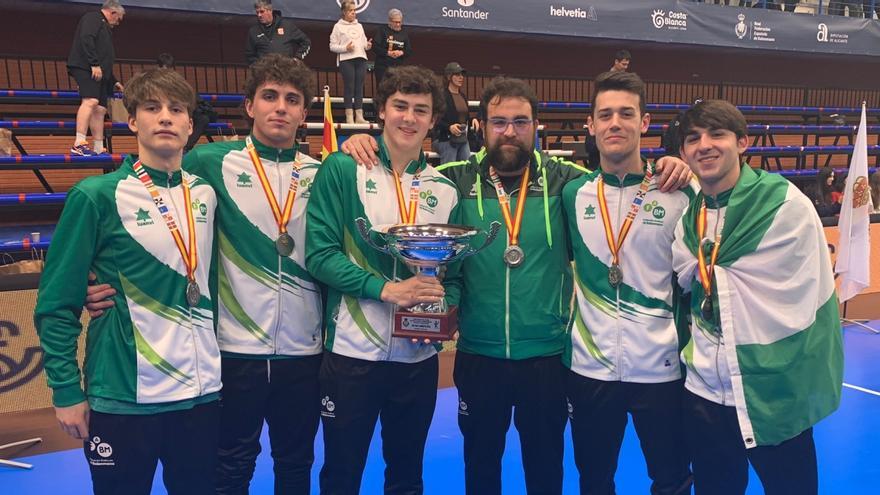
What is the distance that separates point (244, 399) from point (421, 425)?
737mm

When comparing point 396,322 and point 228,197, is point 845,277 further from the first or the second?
point 228,197

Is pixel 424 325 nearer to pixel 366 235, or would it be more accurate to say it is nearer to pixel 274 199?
pixel 366 235

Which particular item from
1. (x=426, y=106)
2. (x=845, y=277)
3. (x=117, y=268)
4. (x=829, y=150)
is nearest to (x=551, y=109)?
(x=829, y=150)

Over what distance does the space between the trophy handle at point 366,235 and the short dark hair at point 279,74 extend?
0.64 metres

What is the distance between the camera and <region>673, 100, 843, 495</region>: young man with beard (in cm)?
225

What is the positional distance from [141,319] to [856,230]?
6675mm

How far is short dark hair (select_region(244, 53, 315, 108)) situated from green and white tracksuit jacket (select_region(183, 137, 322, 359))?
0.27m

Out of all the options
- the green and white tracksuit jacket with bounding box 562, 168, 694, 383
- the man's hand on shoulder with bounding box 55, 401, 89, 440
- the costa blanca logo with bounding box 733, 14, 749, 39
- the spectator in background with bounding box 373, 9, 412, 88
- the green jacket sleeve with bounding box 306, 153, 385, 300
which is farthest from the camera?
the costa blanca logo with bounding box 733, 14, 749, 39

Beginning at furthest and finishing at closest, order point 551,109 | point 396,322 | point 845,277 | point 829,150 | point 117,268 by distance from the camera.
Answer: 1. point 829,150
2. point 551,109
3. point 845,277
4. point 396,322
5. point 117,268

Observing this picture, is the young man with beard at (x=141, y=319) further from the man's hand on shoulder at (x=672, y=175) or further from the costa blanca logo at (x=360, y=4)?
the costa blanca logo at (x=360, y=4)

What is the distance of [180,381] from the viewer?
7.36 feet

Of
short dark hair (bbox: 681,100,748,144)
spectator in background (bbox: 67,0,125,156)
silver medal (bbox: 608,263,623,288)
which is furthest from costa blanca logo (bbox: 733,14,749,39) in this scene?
silver medal (bbox: 608,263,623,288)

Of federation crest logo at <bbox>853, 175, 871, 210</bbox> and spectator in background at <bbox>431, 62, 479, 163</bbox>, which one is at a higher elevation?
spectator in background at <bbox>431, 62, 479, 163</bbox>

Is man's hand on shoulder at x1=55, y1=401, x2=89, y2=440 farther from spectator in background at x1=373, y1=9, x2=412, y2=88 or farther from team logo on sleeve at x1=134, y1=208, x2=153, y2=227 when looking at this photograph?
spectator in background at x1=373, y1=9, x2=412, y2=88
